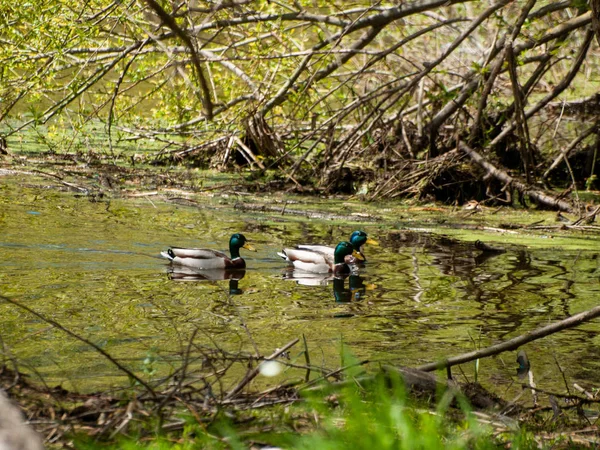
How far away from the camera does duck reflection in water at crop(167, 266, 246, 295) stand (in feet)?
32.5

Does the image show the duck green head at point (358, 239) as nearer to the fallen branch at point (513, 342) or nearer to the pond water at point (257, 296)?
the pond water at point (257, 296)

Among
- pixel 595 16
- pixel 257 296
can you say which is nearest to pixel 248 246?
pixel 257 296

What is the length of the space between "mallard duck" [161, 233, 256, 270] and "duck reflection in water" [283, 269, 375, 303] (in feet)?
2.05

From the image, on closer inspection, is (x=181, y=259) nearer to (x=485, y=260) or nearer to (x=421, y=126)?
(x=485, y=260)

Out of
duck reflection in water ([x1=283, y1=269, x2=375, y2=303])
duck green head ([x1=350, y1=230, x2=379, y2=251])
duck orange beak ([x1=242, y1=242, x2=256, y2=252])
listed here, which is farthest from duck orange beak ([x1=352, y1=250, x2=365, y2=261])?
duck orange beak ([x1=242, y1=242, x2=256, y2=252])

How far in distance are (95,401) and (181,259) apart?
6.28 m

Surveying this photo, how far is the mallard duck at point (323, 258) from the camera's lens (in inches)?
430

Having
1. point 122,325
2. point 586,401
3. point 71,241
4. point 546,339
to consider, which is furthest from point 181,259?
point 586,401

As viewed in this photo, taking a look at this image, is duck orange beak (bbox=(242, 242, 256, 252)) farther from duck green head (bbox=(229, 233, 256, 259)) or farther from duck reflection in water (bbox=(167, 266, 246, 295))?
duck reflection in water (bbox=(167, 266, 246, 295))

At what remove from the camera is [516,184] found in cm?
1466

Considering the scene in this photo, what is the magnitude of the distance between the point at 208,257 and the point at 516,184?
561 cm

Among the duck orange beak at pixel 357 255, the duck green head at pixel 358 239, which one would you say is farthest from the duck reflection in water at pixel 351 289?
the duck green head at pixel 358 239

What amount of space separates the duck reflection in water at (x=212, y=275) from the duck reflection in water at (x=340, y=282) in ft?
1.74

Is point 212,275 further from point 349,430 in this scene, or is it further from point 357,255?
point 349,430
